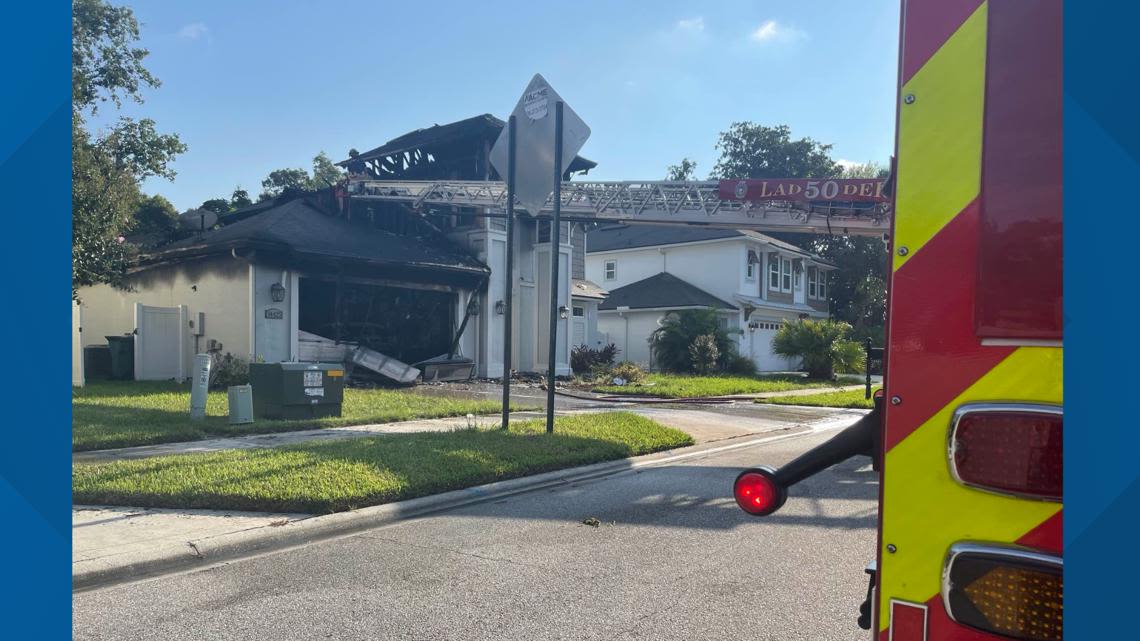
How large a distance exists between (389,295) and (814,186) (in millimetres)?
11514

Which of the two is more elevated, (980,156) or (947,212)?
(980,156)

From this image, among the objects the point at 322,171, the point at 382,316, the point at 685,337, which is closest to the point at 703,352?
the point at 685,337

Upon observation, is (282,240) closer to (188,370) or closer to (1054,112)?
(188,370)

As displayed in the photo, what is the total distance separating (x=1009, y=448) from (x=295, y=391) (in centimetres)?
A: 1208

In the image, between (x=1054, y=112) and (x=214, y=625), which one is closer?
(x=1054, y=112)

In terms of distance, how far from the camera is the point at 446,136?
1017 inches

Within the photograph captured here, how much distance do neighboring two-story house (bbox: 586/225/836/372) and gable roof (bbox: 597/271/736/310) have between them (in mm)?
42

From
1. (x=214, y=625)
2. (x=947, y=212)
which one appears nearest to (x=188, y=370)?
(x=214, y=625)

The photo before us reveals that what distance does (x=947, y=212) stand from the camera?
1636 millimetres

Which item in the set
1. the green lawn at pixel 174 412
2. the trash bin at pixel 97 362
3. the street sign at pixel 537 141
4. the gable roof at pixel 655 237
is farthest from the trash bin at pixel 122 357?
the gable roof at pixel 655 237

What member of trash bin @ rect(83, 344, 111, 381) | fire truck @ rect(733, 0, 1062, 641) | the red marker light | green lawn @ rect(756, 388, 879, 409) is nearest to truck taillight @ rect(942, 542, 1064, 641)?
fire truck @ rect(733, 0, 1062, 641)

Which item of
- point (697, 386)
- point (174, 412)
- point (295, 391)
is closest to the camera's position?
point (295, 391)

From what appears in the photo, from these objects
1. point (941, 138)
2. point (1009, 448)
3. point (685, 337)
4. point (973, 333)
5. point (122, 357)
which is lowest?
point (122, 357)

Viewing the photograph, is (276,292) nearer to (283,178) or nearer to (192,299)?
(192,299)
